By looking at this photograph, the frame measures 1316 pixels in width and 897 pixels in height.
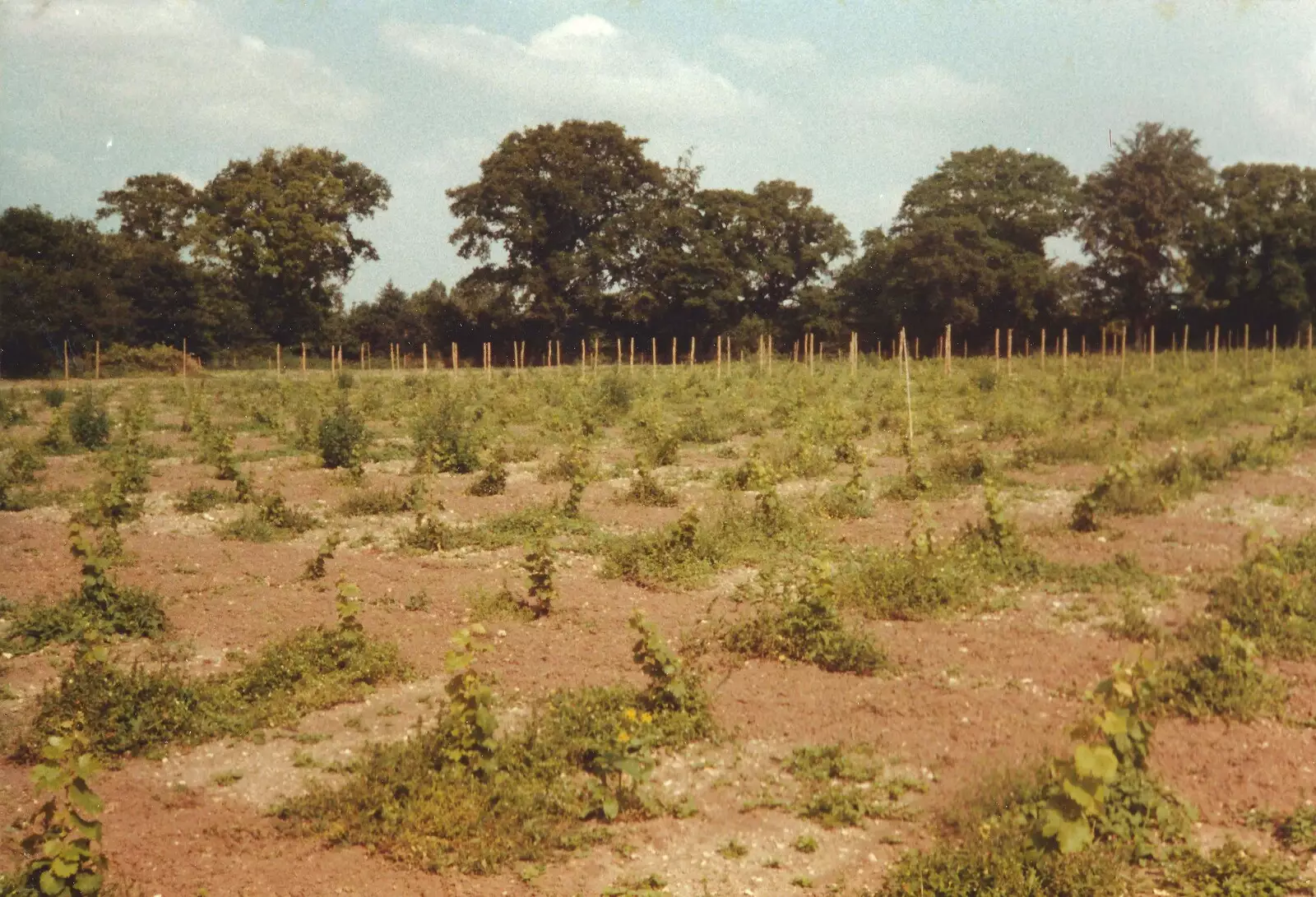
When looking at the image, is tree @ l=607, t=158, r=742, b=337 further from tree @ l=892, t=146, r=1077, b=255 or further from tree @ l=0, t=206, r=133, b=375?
tree @ l=0, t=206, r=133, b=375

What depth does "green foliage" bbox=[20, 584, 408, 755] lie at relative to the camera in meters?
5.70

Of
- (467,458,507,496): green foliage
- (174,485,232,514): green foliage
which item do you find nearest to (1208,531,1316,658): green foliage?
(467,458,507,496): green foliage

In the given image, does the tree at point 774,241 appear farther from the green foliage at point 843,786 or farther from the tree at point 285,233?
the green foliage at point 843,786

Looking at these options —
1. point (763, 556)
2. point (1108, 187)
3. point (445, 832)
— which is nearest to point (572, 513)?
point (763, 556)

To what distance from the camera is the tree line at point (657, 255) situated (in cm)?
4191

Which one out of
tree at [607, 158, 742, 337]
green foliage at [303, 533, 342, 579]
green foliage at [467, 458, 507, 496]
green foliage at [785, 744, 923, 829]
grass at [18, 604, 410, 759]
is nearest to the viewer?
green foliage at [785, 744, 923, 829]

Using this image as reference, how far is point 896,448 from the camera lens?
15914 mm

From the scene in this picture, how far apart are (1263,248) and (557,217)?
31918 mm

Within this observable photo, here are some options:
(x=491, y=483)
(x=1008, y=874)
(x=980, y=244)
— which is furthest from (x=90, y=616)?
(x=980, y=244)

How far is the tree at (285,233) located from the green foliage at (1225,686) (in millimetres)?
47595

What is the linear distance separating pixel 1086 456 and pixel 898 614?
23.9 ft

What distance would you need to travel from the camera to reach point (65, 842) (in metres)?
3.72

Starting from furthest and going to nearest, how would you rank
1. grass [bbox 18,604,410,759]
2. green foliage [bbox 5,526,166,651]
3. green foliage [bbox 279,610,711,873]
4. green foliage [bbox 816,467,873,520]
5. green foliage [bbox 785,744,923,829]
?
green foliage [bbox 816,467,873,520] < green foliage [bbox 5,526,166,651] < grass [bbox 18,604,410,759] < green foliage [bbox 785,744,923,829] < green foliage [bbox 279,610,711,873]

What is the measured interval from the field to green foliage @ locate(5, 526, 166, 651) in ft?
0.08
